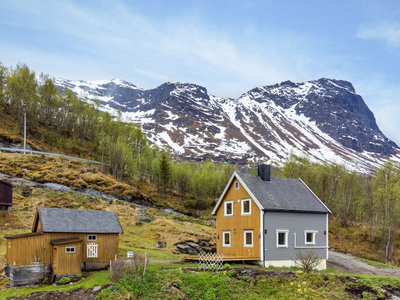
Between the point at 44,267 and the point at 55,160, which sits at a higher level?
the point at 55,160

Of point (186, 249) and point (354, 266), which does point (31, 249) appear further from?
point (354, 266)

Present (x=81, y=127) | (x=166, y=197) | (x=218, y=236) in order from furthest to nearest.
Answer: (x=81, y=127)
(x=166, y=197)
(x=218, y=236)

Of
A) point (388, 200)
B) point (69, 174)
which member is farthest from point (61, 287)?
point (388, 200)

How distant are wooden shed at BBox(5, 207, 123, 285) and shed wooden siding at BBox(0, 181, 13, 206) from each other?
15.8m

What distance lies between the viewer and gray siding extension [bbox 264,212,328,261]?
30156 millimetres

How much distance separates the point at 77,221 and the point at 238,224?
15034 mm

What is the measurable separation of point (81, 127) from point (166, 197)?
33939mm

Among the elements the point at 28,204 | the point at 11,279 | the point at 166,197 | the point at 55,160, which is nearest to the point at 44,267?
the point at 11,279

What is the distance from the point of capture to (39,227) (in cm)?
2831

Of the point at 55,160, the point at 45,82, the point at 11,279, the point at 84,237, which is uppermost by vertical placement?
the point at 45,82

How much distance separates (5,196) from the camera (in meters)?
42.0

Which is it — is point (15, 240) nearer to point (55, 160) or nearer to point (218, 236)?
point (218, 236)

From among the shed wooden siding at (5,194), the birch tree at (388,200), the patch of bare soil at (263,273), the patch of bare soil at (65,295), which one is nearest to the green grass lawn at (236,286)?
the patch of bare soil at (263,273)

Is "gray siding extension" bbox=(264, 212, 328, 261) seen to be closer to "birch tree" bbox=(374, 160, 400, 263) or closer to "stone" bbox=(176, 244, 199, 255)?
"stone" bbox=(176, 244, 199, 255)
